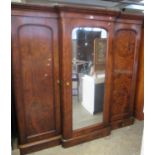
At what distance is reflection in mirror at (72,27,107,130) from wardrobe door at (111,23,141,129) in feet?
0.70

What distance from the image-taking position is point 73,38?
1838mm

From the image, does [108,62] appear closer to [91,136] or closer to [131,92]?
[131,92]

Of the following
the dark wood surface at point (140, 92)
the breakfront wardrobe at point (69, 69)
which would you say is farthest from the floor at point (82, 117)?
the dark wood surface at point (140, 92)

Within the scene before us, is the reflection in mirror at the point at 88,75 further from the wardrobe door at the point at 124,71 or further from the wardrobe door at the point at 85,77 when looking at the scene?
the wardrobe door at the point at 124,71

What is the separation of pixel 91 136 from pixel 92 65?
1.01 meters

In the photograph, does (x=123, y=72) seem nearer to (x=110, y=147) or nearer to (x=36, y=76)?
(x=110, y=147)

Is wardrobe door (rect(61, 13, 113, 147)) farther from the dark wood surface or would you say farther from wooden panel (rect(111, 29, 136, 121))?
the dark wood surface

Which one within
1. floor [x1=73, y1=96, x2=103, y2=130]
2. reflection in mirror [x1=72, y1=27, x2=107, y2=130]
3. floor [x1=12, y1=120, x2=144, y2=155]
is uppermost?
reflection in mirror [x1=72, y1=27, x2=107, y2=130]

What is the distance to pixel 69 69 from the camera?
1.88 metres

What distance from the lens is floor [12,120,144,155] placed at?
2.03 metres

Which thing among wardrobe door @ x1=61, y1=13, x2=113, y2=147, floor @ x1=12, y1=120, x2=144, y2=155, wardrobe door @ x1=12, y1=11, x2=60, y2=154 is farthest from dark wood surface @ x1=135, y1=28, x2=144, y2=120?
wardrobe door @ x1=12, y1=11, x2=60, y2=154

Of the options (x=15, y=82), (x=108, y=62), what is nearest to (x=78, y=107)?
(x=108, y=62)
